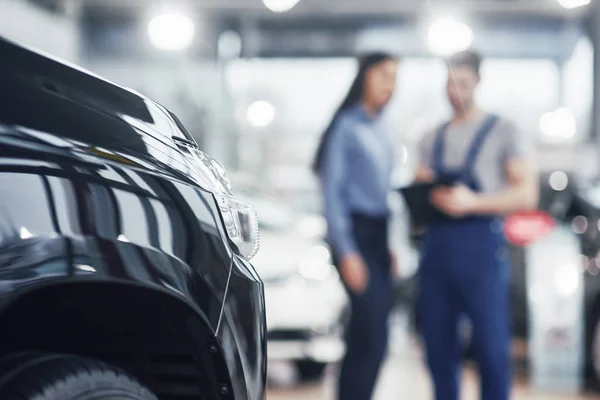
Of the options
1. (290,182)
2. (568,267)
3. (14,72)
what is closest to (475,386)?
(568,267)

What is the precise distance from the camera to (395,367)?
6688mm

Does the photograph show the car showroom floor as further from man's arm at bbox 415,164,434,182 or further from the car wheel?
man's arm at bbox 415,164,434,182

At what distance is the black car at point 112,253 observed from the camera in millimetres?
1344

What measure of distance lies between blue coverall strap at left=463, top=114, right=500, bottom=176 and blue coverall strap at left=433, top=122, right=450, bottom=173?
0.10 metres

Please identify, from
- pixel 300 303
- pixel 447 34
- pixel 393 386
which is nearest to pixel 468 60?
pixel 300 303

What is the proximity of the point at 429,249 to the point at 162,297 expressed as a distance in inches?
69.2

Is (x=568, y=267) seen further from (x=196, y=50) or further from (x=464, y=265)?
(x=196, y=50)

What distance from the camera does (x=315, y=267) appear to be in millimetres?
5652

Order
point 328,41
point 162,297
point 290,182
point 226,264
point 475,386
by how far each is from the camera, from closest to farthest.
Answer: point 162,297, point 226,264, point 475,386, point 328,41, point 290,182

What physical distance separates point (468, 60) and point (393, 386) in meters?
3.07

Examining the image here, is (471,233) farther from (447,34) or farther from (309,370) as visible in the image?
(447,34)

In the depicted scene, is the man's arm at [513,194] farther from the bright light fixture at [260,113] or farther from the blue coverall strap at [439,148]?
the bright light fixture at [260,113]

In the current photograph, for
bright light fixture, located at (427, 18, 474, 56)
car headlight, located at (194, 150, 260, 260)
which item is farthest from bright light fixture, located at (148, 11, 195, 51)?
car headlight, located at (194, 150, 260, 260)

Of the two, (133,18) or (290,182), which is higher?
(133,18)
